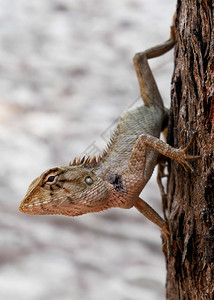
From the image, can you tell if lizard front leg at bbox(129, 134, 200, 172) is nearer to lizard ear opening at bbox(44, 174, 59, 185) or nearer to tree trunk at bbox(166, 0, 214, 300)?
tree trunk at bbox(166, 0, 214, 300)

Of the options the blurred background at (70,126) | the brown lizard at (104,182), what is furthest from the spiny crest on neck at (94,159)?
the blurred background at (70,126)

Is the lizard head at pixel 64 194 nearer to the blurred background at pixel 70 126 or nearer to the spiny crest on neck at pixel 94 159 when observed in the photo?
the spiny crest on neck at pixel 94 159

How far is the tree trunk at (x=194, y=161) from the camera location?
149cm

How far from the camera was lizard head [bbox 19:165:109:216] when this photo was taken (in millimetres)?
1828

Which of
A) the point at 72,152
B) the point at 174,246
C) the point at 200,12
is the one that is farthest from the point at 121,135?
the point at 72,152

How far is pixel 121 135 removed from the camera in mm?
2201

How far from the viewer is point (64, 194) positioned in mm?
1838

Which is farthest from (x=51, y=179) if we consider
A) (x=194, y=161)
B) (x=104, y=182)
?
(x=194, y=161)

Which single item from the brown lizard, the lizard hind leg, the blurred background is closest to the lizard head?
the brown lizard

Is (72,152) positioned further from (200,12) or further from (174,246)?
(200,12)

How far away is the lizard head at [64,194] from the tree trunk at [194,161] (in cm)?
41

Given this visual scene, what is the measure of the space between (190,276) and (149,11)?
3.47 meters

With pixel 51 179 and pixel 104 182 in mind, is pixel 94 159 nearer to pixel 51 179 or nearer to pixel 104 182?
pixel 104 182

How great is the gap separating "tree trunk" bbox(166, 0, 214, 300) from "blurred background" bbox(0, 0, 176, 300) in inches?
66.3
